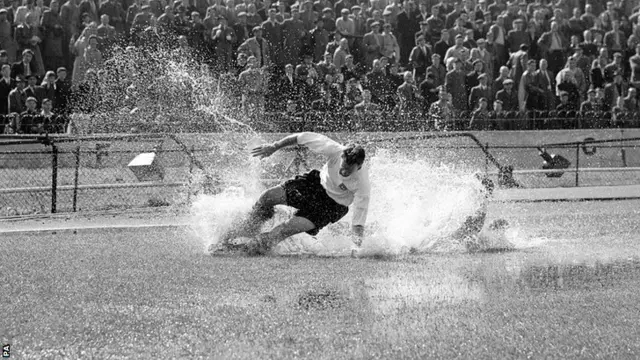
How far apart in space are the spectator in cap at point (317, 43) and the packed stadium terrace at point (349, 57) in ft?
0.09

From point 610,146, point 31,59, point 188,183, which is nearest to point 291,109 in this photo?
point 188,183

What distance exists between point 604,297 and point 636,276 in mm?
1410

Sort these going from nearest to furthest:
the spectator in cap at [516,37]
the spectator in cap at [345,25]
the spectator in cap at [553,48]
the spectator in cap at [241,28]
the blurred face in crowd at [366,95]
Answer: the blurred face in crowd at [366,95] → the spectator in cap at [241,28] → the spectator in cap at [345,25] → the spectator in cap at [516,37] → the spectator in cap at [553,48]

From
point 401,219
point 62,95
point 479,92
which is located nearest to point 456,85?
point 479,92

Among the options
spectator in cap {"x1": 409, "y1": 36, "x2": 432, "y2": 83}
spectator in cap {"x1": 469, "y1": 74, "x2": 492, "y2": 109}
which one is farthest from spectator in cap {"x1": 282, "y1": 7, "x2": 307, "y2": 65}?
spectator in cap {"x1": 469, "y1": 74, "x2": 492, "y2": 109}

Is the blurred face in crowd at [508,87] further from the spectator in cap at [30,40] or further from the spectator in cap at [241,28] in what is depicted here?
the spectator in cap at [30,40]

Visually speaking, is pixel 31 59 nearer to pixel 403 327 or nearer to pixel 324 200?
pixel 324 200

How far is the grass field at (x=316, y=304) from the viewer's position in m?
7.26

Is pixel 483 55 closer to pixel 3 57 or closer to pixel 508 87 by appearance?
pixel 508 87

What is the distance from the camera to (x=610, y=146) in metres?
21.2

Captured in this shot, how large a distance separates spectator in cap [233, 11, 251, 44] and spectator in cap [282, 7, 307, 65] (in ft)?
A: 2.31

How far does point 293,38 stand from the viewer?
2058 cm

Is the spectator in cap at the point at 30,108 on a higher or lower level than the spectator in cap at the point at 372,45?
lower

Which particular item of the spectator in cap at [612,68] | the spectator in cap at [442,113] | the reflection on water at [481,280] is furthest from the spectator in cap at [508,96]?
the reflection on water at [481,280]
